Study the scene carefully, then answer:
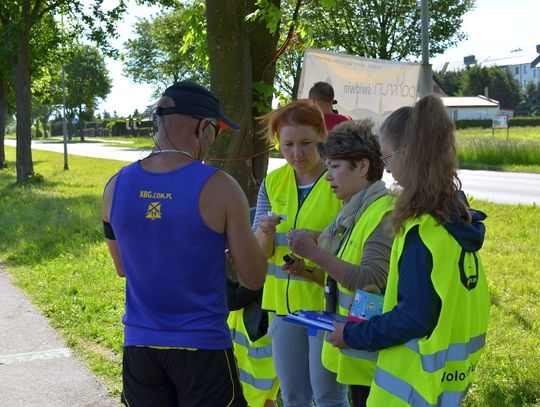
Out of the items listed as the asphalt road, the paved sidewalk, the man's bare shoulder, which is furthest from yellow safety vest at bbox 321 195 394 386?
the asphalt road

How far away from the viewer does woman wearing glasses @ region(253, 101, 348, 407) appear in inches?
141

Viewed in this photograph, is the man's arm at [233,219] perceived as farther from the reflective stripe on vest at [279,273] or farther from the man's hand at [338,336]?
the reflective stripe on vest at [279,273]

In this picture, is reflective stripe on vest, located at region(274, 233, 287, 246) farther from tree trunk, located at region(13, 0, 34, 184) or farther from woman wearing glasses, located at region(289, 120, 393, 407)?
tree trunk, located at region(13, 0, 34, 184)

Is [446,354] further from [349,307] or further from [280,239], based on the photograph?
[280,239]

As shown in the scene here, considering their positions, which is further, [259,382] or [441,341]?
[259,382]

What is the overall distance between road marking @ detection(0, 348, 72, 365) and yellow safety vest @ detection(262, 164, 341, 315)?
2.77 meters

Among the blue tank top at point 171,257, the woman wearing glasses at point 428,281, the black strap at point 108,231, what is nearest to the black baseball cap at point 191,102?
the blue tank top at point 171,257

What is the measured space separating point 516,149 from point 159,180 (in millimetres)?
26455

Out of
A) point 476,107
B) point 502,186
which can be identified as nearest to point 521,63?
point 476,107

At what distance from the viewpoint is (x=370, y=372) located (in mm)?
2865

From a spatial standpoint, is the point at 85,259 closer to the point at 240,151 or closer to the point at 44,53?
the point at 240,151

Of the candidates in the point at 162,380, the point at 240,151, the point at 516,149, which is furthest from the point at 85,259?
the point at 516,149

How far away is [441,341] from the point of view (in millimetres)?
2373

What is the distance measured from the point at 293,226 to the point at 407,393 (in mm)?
1382
